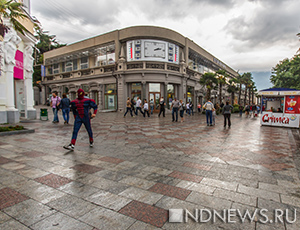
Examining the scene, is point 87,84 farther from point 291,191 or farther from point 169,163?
point 291,191

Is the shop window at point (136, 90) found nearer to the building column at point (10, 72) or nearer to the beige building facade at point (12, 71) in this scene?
the beige building facade at point (12, 71)

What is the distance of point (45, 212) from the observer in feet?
6.72

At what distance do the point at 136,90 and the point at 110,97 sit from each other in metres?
4.30

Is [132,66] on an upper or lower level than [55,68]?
lower

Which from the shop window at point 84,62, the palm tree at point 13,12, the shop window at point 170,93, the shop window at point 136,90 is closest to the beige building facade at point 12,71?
the palm tree at point 13,12

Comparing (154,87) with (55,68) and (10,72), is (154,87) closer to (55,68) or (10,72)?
(10,72)

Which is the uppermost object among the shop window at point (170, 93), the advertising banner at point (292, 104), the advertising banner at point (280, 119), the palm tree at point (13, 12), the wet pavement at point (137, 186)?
the palm tree at point (13, 12)

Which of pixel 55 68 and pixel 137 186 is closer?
pixel 137 186

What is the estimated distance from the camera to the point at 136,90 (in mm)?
22109

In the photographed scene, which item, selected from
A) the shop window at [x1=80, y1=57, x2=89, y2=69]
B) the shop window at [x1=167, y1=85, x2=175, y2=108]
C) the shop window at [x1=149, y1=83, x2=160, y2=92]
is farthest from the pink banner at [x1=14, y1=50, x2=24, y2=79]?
the shop window at [x1=167, y1=85, x2=175, y2=108]

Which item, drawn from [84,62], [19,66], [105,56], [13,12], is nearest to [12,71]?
[19,66]

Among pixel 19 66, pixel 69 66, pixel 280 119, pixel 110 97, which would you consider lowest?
pixel 280 119

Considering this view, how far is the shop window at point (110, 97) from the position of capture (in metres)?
23.4

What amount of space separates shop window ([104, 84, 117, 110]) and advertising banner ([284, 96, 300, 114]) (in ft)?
60.7
